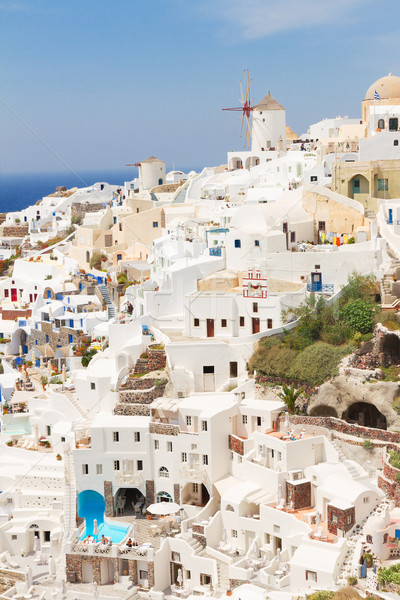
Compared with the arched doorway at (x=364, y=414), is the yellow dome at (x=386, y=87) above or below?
above

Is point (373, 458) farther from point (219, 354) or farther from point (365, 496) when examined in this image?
point (219, 354)

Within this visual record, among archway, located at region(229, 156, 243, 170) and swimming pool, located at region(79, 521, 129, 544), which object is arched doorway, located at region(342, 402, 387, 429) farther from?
archway, located at region(229, 156, 243, 170)

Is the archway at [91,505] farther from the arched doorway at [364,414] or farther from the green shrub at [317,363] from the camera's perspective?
the arched doorway at [364,414]

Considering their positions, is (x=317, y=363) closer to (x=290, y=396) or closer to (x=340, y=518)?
(x=290, y=396)

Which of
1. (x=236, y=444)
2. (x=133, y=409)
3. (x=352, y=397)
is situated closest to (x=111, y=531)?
(x=133, y=409)

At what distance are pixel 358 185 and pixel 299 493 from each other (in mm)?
16974

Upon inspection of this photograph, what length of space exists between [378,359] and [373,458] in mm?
3998

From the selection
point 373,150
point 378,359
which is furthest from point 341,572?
point 373,150

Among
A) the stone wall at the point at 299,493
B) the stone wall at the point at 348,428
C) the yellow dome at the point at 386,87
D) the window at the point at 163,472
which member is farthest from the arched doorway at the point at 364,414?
the yellow dome at the point at 386,87

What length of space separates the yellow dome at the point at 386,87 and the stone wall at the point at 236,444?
25.6 m

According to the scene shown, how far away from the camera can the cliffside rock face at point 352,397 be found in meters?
29.0

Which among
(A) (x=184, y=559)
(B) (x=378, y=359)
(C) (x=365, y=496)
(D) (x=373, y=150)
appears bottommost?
(A) (x=184, y=559)

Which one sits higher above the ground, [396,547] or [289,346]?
[289,346]

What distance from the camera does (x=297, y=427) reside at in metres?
29.3
